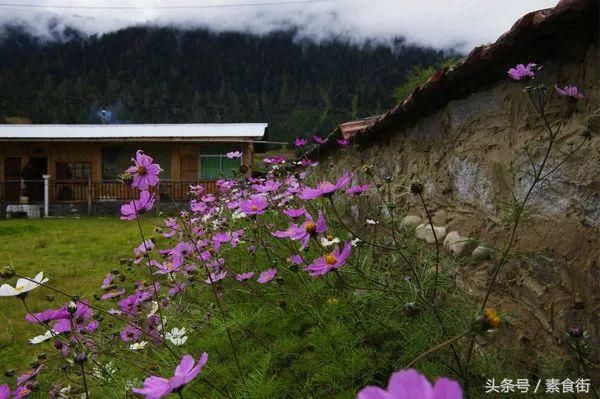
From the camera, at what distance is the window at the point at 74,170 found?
1579 cm

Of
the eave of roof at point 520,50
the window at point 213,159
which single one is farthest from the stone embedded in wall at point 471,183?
the window at point 213,159

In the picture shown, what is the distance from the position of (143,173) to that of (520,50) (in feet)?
4.55

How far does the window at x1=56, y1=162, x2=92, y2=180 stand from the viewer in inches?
622

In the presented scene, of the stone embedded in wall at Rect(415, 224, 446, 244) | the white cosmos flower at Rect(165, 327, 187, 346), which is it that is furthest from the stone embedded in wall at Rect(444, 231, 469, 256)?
the white cosmos flower at Rect(165, 327, 187, 346)

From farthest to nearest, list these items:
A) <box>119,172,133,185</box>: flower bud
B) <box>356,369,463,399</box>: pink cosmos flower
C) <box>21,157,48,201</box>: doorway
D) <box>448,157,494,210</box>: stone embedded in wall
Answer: <box>21,157,48,201</box>: doorway
<box>448,157,494,210</box>: stone embedded in wall
<box>119,172,133,185</box>: flower bud
<box>356,369,463,399</box>: pink cosmos flower

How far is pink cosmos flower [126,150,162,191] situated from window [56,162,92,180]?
15612 millimetres

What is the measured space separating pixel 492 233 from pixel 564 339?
1.70ft

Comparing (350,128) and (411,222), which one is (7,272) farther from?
(350,128)

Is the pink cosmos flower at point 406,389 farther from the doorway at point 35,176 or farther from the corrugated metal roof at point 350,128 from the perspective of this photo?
the doorway at point 35,176

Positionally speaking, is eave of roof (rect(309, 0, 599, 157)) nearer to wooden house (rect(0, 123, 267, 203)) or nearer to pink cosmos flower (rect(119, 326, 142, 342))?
pink cosmos flower (rect(119, 326, 142, 342))

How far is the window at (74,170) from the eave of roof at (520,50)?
51.2 feet

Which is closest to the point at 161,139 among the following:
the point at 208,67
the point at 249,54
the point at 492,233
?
the point at 492,233

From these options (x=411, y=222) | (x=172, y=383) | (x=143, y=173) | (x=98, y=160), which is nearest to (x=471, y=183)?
(x=411, y=222)

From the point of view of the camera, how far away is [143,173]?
1652 mm
